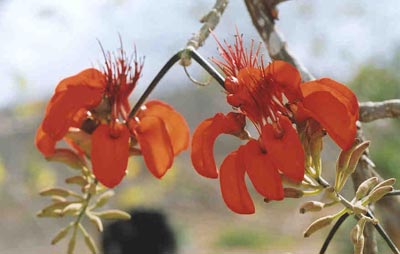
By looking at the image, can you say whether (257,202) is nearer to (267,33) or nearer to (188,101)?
(188,101)

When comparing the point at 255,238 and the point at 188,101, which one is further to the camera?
the point at 188,101

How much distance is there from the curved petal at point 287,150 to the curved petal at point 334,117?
2cm

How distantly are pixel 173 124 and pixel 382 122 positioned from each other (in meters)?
1.77

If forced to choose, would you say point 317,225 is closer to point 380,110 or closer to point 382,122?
point 380,110

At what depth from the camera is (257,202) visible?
6668 millimetres

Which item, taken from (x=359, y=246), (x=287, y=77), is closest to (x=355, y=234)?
(x=359, y=246)

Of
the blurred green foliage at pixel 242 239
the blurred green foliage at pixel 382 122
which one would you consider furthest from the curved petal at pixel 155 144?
the blurred green foliage at pixel 242 239

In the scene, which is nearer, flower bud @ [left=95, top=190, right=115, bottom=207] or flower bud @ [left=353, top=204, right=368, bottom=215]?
flower bud @ [left=353, top=204, right=368, bottom=215]

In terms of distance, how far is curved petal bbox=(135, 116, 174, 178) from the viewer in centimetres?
77

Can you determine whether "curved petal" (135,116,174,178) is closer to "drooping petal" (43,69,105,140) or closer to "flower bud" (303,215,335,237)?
"drooping petal" (43,69,105,140)

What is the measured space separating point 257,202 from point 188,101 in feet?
3.56

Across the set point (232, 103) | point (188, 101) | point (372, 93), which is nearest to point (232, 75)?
point (232, 103)

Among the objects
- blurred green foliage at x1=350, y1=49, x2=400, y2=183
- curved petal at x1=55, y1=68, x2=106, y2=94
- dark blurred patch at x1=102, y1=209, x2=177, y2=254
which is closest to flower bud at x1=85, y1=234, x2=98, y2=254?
curved petal at x1=55, y1=68, x2=106, y2=94

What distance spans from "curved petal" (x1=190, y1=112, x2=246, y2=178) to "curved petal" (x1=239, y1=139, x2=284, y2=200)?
0.02 m
